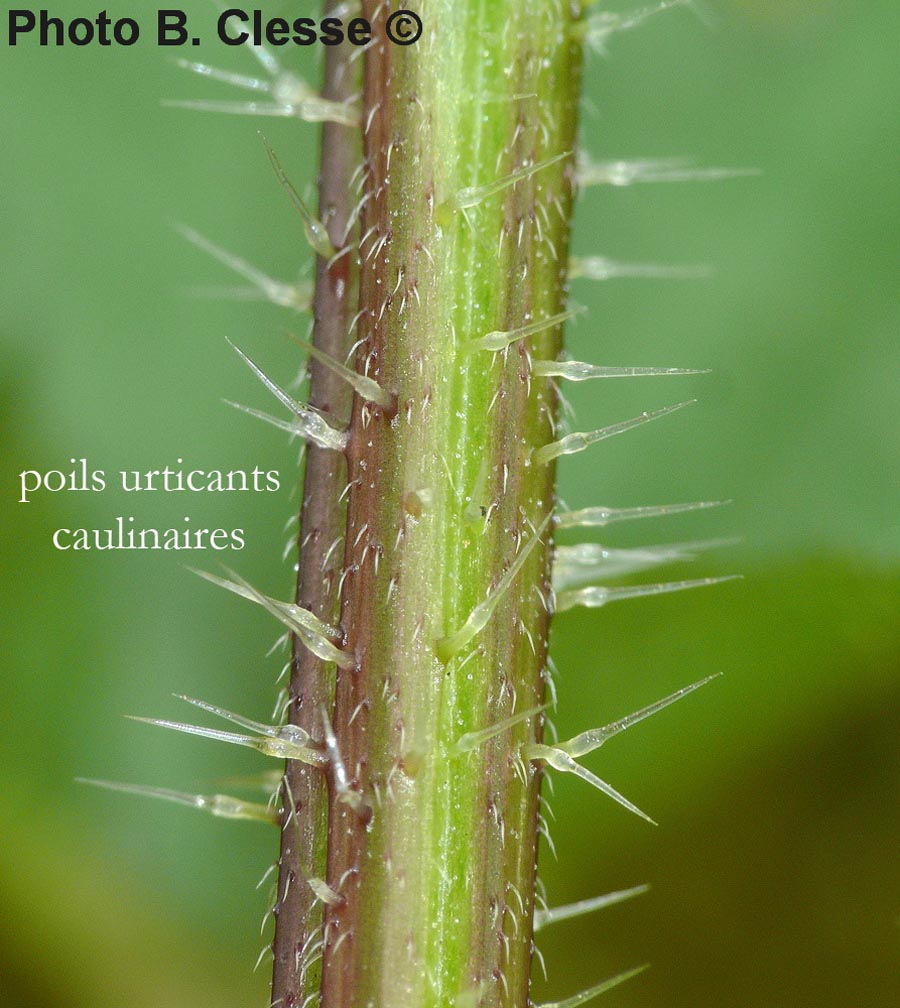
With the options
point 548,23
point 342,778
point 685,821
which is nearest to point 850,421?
point 685,821

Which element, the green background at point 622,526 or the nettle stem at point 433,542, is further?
the green background at point 622,526

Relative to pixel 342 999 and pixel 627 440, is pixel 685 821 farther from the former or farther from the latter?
pixel 342 999

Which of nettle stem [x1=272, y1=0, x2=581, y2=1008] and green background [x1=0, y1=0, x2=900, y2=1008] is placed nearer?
nettle stem [x1=272, y1=0, x2=581, y2=1008]

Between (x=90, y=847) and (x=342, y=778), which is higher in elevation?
(x=342, y=778)

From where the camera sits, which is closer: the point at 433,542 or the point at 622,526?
the point at 433,542
